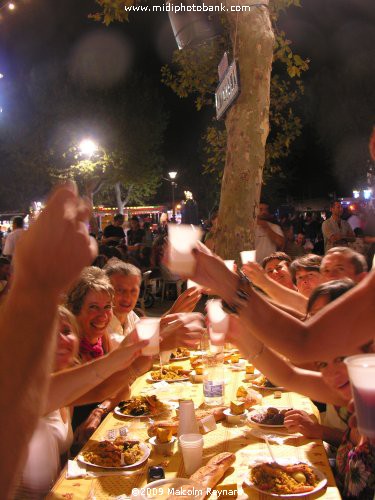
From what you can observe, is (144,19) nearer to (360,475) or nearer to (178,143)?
(360,475)

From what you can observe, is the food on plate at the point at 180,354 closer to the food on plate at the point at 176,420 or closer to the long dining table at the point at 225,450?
the long dining table at the point at 225,450

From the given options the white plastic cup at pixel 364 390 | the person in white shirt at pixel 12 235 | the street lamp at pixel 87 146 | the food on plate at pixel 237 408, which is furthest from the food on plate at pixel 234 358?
the street lamp at pixel 87 146

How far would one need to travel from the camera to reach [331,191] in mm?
42438

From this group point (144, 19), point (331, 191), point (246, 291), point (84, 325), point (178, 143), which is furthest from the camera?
point (331, 191)

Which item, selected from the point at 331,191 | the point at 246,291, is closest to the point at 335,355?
the point at 246,291

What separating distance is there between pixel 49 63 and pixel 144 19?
22432mm

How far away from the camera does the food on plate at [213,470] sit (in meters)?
2.18

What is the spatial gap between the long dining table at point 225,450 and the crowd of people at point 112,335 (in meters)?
0.14

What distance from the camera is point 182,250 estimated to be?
72.7 inches

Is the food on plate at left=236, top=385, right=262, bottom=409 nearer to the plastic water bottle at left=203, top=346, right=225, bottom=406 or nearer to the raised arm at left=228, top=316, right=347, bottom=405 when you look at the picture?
the plastic water bottle at left=203, top=346, right=225, bottom=406

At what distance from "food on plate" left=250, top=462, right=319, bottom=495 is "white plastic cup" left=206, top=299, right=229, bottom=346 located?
66cm

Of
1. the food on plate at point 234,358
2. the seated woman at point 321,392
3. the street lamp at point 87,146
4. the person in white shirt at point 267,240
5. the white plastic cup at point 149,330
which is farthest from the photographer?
the street lamp at point 87,146

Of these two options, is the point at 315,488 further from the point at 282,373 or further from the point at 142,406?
the point at 142,406

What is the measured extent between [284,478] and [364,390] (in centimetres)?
107
